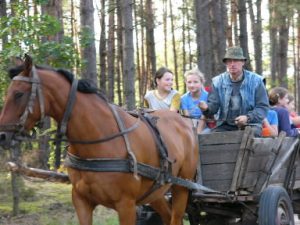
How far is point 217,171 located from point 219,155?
0.20m

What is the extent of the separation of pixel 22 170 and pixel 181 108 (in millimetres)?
2972

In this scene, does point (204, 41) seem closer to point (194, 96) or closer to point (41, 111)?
point (194, 96)

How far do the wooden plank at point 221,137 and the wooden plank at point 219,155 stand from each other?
0.07 meters

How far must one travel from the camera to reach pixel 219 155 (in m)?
6.87

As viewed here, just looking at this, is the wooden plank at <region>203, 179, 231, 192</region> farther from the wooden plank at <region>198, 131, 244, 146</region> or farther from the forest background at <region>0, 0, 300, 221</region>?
the forest background at <region>0, 0, 300, 221</region>

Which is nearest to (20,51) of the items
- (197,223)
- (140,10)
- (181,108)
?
(181,108)

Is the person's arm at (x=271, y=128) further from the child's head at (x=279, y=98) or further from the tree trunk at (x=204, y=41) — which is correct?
the tree trunk at (x=204, y=41)

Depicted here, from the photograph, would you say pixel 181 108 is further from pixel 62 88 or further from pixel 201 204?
pixel 62 88

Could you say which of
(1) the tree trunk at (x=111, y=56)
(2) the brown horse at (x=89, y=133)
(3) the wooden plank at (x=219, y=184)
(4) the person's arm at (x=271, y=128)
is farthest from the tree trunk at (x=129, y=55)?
(1) the tree trunk at (x=111, y=56)

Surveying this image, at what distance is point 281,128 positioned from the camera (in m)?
8.12

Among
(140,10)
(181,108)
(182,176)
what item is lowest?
(182,176)

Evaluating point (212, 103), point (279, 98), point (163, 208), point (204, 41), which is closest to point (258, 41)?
point (204, 41)

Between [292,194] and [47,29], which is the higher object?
[47,29]

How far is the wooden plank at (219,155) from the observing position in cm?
677
